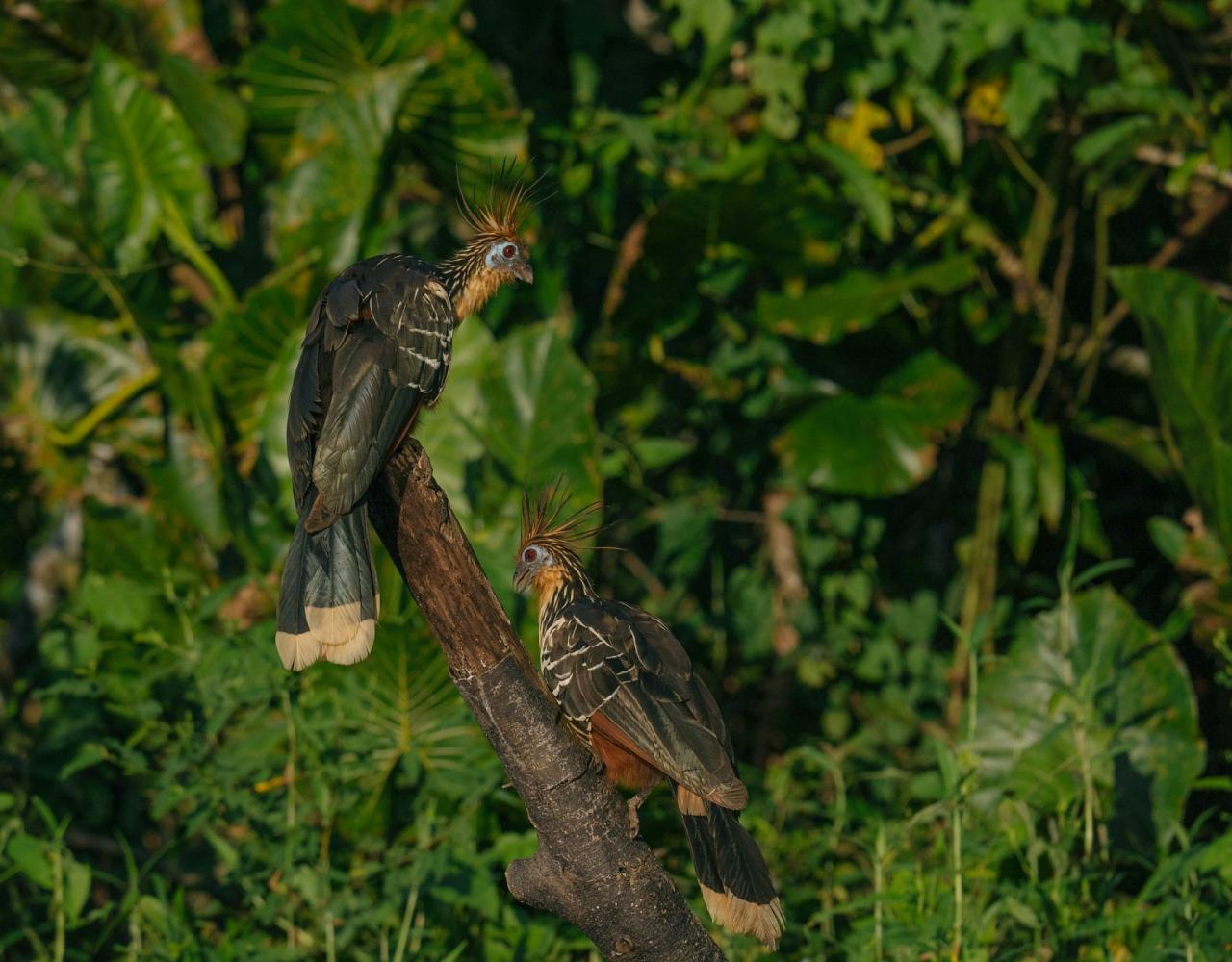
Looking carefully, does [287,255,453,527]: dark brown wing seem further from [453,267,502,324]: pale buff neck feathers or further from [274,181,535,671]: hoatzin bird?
[453,267,502,324]: pale buff neck feathers

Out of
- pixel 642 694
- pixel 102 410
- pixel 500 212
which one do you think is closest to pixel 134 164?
pixel 102 410

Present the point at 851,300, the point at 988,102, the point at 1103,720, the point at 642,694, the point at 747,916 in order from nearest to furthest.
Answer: the point at 747,916 < the point at 642,694 < the point at 1103,720 < the point at 851,300 < the point at 988,102

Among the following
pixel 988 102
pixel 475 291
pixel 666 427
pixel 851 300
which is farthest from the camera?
pixel 666 427

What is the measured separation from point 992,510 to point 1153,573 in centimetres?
100

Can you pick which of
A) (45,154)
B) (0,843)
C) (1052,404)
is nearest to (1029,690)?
(1052,404)

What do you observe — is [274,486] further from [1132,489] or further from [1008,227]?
[1132,489]

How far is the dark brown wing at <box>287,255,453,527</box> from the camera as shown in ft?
9.39

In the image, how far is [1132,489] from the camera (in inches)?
240

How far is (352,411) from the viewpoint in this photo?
2938mm

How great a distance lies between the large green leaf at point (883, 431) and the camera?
520 cm

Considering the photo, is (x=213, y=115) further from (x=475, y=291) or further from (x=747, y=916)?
(x=747, y=916)

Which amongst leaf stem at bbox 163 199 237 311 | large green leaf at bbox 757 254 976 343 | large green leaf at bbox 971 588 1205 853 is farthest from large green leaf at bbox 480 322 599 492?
large green leaf at bbox 971 588 1205 853

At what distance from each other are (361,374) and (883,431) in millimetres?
2651

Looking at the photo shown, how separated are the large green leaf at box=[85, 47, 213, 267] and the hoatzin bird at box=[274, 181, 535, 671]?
2.05 m
